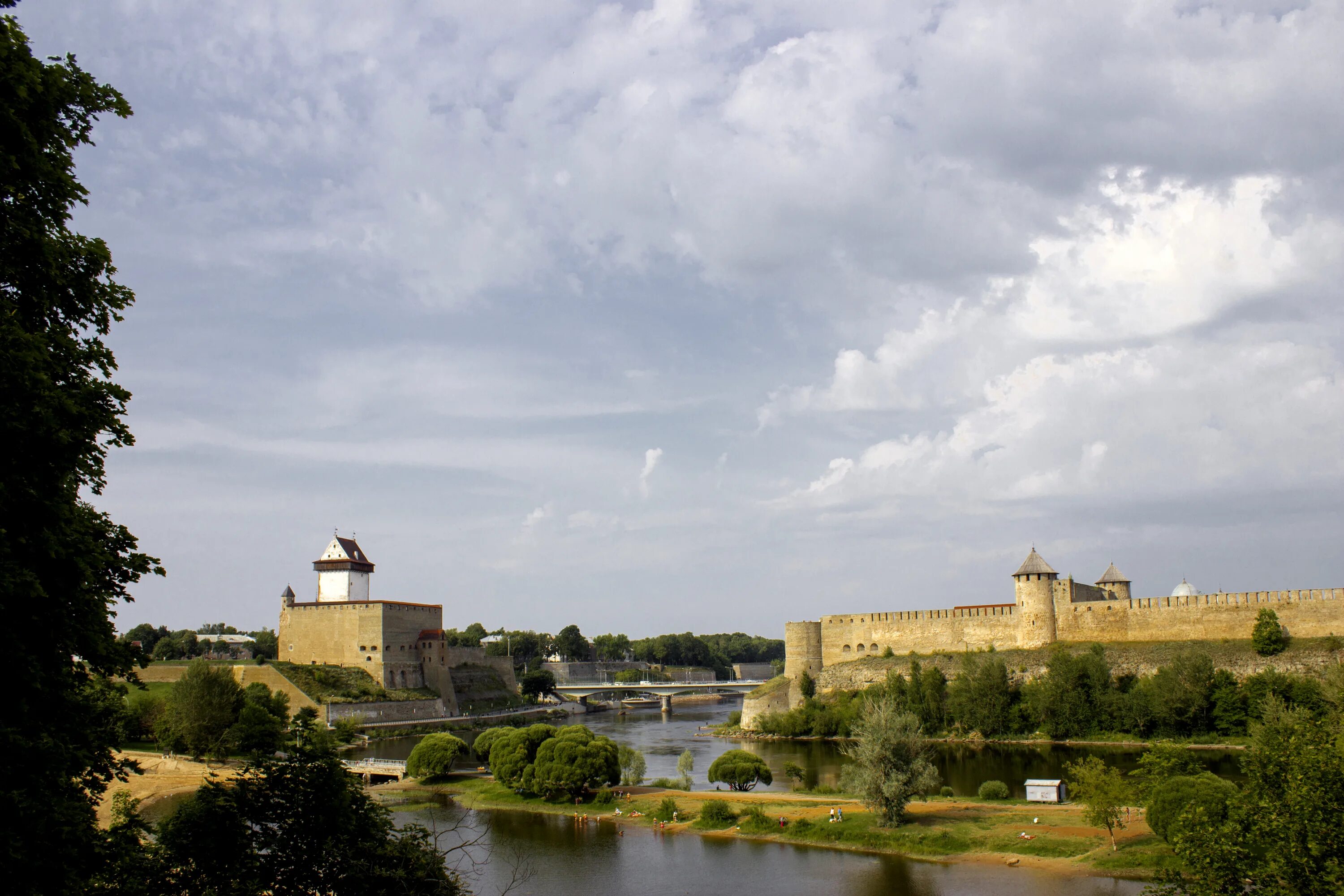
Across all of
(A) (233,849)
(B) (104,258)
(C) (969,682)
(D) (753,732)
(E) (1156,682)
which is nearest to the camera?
(B) (104,258)

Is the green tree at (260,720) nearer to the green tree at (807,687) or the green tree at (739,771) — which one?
the green tree at (739,771)

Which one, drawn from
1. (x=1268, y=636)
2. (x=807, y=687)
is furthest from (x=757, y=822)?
(x=1268, y=636)

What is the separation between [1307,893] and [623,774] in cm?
2625

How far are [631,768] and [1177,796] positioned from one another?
18848 mm

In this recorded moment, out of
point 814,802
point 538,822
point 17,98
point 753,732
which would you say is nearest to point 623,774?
point 538,822

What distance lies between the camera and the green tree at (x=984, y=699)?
43.1 metres

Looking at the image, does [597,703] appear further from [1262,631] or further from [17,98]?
[17,98]

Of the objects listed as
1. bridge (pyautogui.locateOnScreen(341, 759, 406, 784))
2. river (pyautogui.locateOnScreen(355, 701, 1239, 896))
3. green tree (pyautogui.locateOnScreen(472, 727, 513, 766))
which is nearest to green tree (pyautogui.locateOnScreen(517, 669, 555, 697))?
green tree (pyautogui.locateOnScreen(472, 727, 513, 766))

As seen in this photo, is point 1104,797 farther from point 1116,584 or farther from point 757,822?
point 1116,584

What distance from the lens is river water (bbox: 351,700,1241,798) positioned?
32781 millimetres

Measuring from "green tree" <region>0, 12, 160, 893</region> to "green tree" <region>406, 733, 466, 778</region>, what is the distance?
89.2 feet

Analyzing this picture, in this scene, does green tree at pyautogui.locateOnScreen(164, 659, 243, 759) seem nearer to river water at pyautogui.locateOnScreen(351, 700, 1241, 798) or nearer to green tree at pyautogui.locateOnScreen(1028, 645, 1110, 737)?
river water at pyautogui.locateOnScreen(351, 700, 1241, 798)

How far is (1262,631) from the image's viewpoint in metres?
40.6

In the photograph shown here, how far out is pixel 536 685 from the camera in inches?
3071
